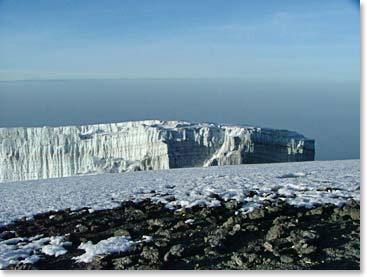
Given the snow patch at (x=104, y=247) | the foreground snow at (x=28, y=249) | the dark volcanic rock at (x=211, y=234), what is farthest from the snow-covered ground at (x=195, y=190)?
the snow patch at (x=104, y=247)

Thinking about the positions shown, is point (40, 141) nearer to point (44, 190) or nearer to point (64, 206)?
point (44, 190)

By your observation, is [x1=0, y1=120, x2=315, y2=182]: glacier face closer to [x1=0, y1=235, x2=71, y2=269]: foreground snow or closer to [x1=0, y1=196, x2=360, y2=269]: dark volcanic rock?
[x1=0, y1=196, x2=360, y2=269]: dark volcanic rock

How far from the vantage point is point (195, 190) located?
7.41 metres

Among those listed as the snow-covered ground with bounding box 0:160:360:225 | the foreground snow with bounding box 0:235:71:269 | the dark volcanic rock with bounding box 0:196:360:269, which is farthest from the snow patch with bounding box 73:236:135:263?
the snow-covered ground with bounding box 0:160:360:225

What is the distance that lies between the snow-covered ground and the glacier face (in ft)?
23.2

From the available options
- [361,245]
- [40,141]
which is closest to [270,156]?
[40,141]

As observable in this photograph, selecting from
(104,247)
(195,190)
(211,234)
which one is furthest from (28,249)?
(195,190)

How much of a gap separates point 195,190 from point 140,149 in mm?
9547

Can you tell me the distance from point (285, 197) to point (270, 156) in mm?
9879

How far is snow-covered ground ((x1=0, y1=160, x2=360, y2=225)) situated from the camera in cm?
679

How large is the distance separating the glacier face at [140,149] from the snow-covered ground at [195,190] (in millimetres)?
7083

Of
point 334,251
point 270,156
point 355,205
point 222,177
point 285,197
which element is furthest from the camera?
point 270,156

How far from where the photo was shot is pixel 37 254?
511 cm

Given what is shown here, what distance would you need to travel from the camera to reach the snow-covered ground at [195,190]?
6.79 metres
